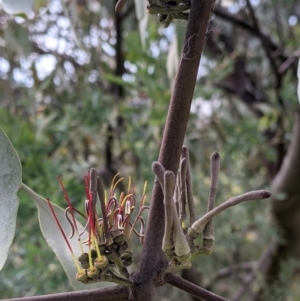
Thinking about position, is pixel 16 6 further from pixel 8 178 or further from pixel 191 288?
pixel 191 288

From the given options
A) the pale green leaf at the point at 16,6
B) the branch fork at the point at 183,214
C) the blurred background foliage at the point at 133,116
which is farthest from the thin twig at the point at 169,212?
the blurred background foliage at the point at 133,116

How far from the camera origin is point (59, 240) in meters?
0.33

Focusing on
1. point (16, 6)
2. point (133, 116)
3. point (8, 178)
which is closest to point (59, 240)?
point (8, 178)

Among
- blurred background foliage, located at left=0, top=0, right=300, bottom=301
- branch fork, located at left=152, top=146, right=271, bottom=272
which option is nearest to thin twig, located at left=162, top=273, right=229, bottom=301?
branch fork, located at left=152, top=146, right=271, bottom=272

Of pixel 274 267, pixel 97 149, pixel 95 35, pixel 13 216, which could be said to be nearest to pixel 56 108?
pixel 97 149

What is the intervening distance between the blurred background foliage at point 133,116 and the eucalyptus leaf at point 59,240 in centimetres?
28

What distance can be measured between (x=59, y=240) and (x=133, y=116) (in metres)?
0.84

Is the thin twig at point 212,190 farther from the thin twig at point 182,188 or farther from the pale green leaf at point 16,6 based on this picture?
the pale green leaf at point 16,6

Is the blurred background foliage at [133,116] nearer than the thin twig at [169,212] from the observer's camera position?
No

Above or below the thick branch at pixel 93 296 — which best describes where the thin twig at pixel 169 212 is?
above

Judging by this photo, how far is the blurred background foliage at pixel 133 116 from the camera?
0.92 metres

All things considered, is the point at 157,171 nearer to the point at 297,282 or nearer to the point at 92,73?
the point at 297,282

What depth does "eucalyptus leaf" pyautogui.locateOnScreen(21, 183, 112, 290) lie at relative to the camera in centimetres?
31

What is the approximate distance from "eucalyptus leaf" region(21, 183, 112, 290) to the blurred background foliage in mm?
285
